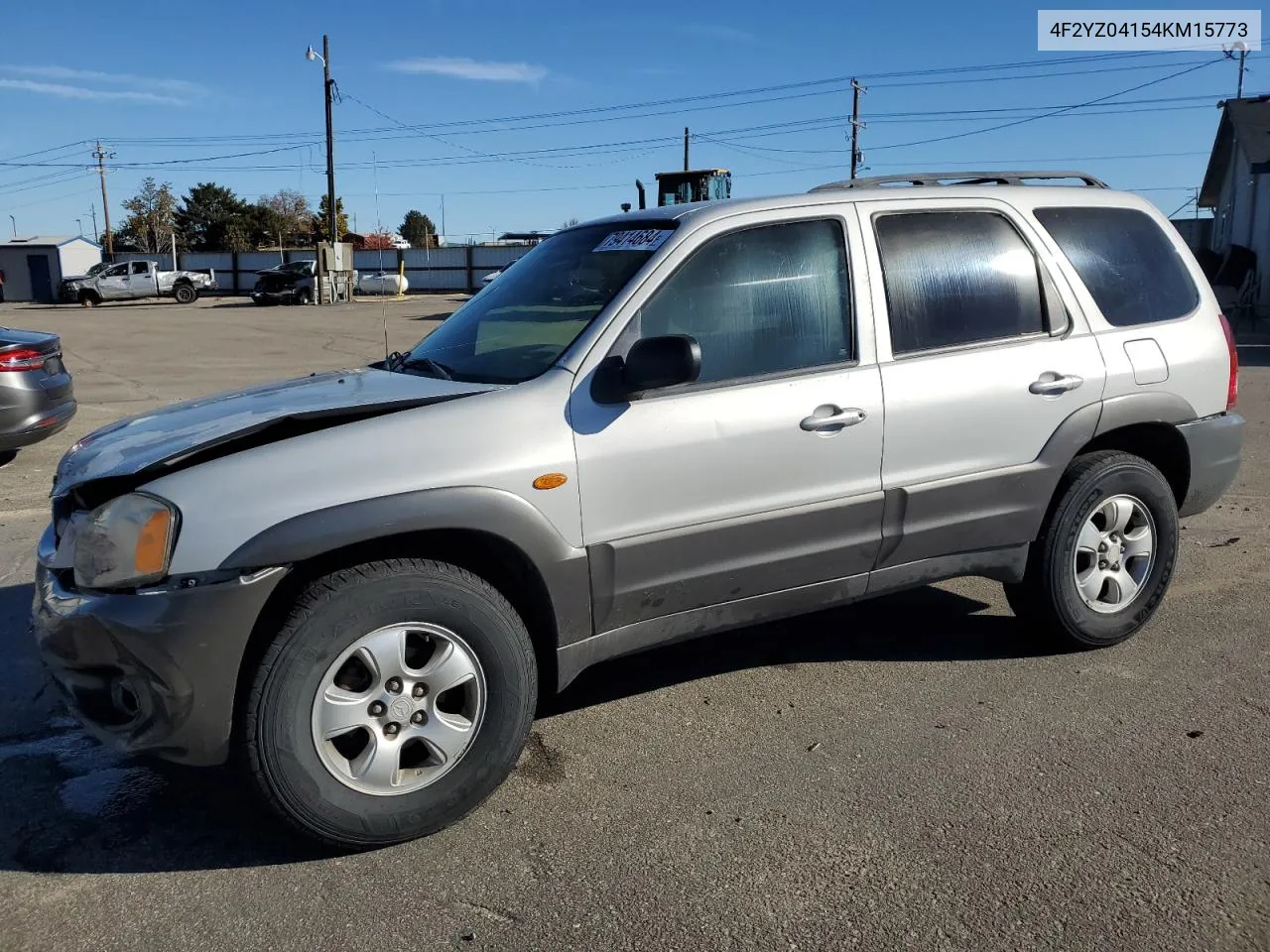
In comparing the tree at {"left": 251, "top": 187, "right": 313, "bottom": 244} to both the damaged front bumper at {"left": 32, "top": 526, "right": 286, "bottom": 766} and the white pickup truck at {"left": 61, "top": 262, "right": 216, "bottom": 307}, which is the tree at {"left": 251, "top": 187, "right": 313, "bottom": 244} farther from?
the damaged front bumper at {"left": 32, "top": 526, "right": 286, "bottom": 766}

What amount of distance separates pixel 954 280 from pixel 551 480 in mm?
1856

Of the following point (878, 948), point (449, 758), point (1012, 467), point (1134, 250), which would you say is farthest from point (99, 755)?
point (1134, 250)

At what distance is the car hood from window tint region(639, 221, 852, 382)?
28.9 inches

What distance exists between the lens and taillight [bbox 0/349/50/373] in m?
7.92

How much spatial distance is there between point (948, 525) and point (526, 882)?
2.06m

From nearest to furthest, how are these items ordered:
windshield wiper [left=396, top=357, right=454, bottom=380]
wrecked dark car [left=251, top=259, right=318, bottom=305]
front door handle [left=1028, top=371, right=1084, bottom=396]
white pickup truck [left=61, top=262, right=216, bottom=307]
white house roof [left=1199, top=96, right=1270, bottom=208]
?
windshield wiper [left=396, top=357, right=454, bottom=380]
front door handle [left=1028, top=371, right=1084, bottom=396]
white house roof [left=1199, top=96, right=1270, bottom=208]
wrecked dark car [left=251, top=259, right=318, bottom=305]
white pickup truck [left=61, top=262, right=216, bottom=307]

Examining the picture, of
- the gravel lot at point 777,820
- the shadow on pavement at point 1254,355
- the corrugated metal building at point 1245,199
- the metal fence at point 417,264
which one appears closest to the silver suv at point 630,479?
the gravel lot at point 777,820

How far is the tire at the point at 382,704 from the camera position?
9.46 ft

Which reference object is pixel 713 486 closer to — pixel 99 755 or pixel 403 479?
pixel 403 479

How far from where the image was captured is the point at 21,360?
315 inches

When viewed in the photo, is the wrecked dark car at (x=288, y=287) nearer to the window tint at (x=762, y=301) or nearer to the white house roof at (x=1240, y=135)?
the white house roof at (x=1240, y=135)

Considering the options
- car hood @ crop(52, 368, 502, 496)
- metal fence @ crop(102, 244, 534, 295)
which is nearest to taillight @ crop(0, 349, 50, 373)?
car hood @ crop(52, 368, 502, 496)

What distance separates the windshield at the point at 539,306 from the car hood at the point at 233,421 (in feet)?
0.60

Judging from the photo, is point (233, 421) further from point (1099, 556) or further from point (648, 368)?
point (1099, 556)
